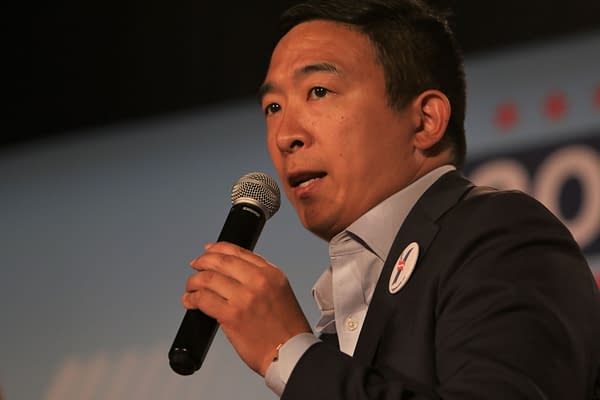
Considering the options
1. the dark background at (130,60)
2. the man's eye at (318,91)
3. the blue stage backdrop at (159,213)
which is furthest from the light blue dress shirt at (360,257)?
the dark background at (130,60)

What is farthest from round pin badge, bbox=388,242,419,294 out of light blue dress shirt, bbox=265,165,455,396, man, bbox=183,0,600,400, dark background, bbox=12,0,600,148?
dark background, bbox=12,0,600,148

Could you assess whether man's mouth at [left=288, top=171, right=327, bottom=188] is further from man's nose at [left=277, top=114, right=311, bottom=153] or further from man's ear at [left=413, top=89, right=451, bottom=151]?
man's ear at [left=413, top=89, right=451, bottom=151]

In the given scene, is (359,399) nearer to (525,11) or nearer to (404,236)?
(404,236)

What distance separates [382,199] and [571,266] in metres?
0.43

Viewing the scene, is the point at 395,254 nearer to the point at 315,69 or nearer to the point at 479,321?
the point at 479,321

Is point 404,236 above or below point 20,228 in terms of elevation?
above

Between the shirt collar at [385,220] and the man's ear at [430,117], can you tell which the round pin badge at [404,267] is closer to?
the shirt collar at [385,220]

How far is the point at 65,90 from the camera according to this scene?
4.27 metres

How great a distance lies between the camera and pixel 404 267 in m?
1.40

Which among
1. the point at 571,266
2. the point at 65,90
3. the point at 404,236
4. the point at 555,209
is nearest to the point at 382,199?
the point at 404,236

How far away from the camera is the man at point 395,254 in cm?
119

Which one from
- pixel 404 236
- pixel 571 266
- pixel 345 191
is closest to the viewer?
pixel 571 266

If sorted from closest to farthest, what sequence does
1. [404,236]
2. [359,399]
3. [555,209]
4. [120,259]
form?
[359,399] < [404,236] < [555,209] < [120,259]

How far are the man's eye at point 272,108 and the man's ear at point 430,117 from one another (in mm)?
246
